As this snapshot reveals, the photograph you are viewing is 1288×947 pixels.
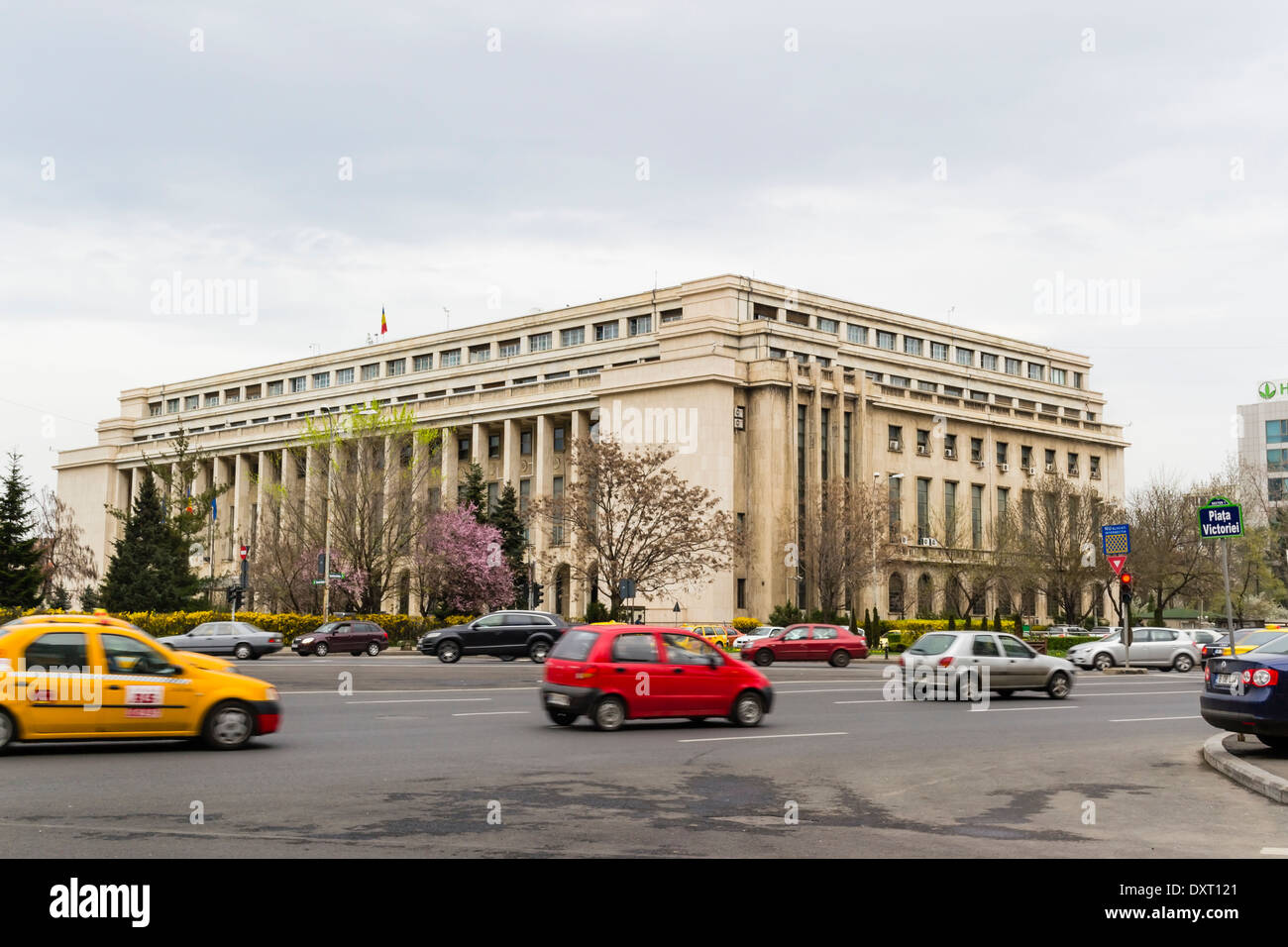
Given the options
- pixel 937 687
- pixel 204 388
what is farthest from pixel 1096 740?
pixel 204 388

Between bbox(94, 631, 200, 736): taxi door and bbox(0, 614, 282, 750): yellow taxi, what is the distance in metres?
0.01

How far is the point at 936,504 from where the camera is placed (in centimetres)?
8706

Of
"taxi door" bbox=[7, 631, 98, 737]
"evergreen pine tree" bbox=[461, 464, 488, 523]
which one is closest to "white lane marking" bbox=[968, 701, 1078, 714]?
"taxi door" bbox=[7, 631, 98, 737]

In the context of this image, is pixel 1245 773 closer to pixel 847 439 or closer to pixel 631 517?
pixel 631 517

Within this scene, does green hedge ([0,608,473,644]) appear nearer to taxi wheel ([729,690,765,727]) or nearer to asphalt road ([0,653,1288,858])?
asphalt road ([0,653,1288,858])

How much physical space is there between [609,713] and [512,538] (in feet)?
179

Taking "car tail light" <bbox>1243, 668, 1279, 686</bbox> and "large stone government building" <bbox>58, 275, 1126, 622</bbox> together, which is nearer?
"car tail light" <bbox>1243, 668, 1279, 686</bbox>

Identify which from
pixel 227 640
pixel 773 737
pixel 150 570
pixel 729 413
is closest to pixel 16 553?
pixel 150 570

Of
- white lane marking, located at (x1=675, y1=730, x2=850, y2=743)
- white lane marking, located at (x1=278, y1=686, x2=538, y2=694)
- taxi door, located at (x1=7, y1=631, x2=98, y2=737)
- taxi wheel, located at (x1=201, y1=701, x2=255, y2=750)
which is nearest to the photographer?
taxi door, located at (x1=7, y1=631, x2=98, y2=737)

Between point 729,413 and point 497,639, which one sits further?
point 729,413

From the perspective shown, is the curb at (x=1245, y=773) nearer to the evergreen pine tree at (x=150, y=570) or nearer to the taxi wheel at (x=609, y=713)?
the taxi wheel at (x=609, y=713)

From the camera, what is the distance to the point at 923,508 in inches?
3418

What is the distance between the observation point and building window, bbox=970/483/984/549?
8969 centimetres

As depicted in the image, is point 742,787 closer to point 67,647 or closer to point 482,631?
point 67,647
